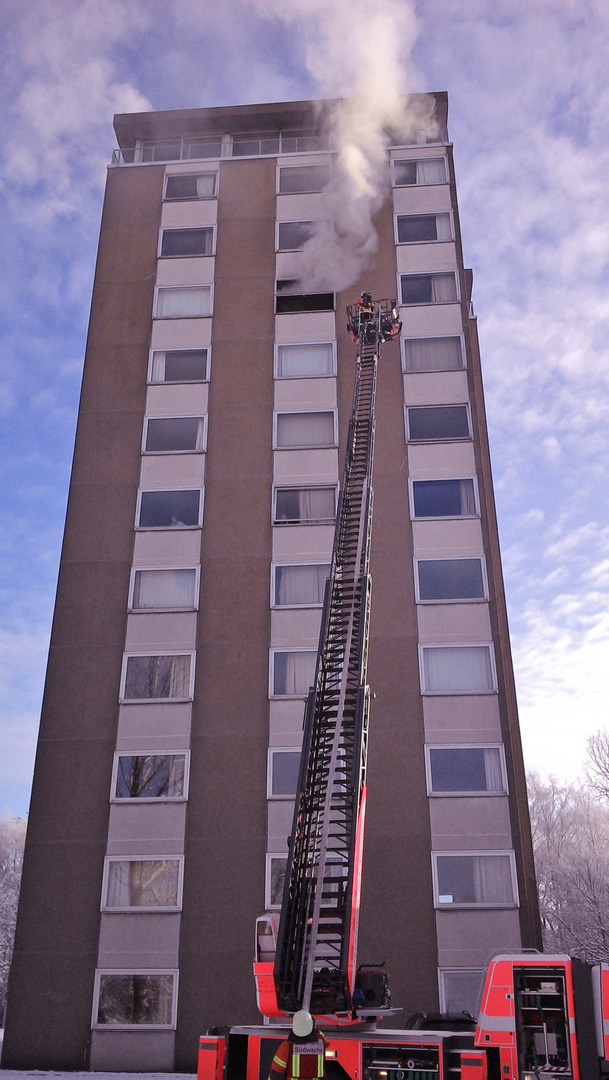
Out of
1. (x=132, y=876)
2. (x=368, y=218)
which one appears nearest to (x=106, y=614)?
(x=132, y=876)

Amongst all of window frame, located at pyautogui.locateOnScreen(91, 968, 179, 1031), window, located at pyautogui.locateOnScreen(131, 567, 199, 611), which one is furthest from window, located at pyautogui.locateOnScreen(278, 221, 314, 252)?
window frame, located at pyautogui.locateOnScreen(91, 968, 179, 1031)

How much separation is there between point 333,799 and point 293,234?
24.5 metres

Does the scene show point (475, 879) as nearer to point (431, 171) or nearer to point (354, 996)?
point (354, 996)

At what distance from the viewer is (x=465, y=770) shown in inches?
957

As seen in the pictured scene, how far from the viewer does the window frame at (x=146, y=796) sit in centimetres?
2427

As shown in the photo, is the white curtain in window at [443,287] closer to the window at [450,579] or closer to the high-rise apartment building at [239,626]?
the high-rise apartment building at [239,626]

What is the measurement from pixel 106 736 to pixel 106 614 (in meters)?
3.82

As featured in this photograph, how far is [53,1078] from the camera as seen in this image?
19.8 m

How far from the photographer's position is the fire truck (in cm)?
1180

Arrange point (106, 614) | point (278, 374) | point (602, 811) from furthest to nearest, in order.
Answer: point (602, 811) < point (278, 374) < point (106, 614)

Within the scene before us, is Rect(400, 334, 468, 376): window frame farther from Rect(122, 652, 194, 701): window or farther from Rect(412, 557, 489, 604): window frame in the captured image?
Rect(122, 652, 194, 701): window

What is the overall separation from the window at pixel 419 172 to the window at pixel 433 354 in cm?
761

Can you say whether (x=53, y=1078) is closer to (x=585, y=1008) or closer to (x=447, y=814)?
(x=447, y=814)

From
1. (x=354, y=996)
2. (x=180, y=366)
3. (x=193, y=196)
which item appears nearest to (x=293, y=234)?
(x=193, y=196)
